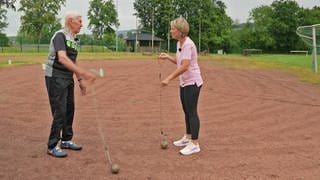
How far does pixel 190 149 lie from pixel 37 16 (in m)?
75.4

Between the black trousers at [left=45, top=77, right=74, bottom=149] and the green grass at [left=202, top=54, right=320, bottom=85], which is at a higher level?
the black trousers at [left=45, top=77, right=74, bottom=149]

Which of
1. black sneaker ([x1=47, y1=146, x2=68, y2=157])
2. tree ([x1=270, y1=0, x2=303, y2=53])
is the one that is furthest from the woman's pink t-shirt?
tree ([x1=270, y1=0, x2=303, y2=53])

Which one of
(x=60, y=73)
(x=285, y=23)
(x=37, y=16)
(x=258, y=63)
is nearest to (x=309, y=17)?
(x=285, y=23)

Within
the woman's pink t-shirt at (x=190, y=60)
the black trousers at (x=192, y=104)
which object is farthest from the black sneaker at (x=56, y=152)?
the woman's pink t-shirt at (x=190, y=60)

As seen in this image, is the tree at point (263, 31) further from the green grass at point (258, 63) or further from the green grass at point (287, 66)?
the green grass at point (287, 66)

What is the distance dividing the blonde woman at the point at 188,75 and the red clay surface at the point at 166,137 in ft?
1.12

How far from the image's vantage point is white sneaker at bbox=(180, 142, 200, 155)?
644 centimetres

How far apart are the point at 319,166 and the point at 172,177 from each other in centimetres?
205

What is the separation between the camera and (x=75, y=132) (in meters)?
7.91

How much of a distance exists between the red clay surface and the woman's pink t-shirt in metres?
1.09

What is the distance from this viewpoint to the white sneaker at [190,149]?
644 centimetres

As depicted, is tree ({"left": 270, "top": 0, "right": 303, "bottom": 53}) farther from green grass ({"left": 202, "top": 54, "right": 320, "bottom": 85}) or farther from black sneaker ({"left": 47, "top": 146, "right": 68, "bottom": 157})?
black sneaker ({"left": 47, "top": 146, "right": 68, "bottom": 157})

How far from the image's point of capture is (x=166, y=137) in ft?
24.9

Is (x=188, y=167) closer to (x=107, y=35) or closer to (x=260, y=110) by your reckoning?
(x=260, y=110)
